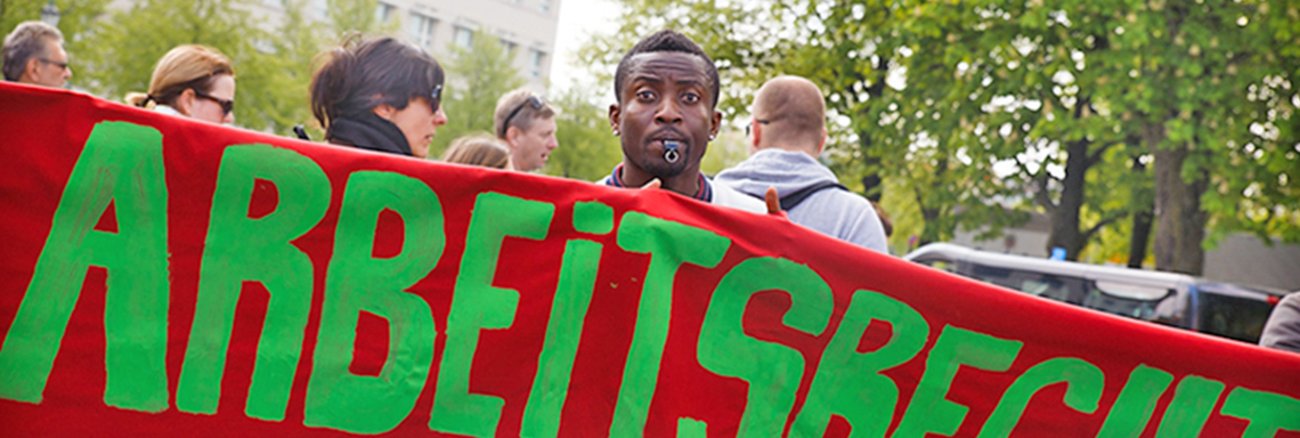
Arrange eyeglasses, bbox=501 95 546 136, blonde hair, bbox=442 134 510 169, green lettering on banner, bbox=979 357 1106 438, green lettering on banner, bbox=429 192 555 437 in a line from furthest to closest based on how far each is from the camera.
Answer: eyeglasses, bbox=501 95 546 136
blonde hair, bbox=442 134 510 169
green lettering on banner, bbox=979 357 1106 438
green lettering on banner, bbox=429 192 555 437

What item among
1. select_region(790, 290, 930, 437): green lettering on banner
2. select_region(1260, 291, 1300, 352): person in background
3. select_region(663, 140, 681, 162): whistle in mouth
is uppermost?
select_region(663, 140, 681, 162): whistle in mouth

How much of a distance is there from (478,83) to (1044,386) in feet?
143

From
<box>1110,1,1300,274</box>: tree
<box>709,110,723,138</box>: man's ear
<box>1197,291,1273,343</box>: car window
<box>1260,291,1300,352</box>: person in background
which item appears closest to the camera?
<box>709,110,723,138</box>: man's ear

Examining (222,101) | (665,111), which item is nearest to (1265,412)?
(665,111)

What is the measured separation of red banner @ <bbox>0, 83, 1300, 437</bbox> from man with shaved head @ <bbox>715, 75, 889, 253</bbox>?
0.80 meters

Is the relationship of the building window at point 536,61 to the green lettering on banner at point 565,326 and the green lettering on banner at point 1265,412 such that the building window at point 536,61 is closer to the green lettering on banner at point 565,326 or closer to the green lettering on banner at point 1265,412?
the green lettering on banner at point 1265,412

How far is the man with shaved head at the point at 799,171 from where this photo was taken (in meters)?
4.34

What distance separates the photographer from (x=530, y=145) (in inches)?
258

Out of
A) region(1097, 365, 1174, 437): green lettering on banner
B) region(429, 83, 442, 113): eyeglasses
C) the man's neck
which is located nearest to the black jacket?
region(429, 83, 442, 113): eyeglasses

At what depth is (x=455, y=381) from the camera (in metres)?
3.25

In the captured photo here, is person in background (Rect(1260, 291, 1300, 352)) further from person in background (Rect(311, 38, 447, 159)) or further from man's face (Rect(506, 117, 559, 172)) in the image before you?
man's face (Rect(506, 117, 559, 172))

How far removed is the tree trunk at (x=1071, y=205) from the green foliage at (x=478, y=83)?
22.0 metres

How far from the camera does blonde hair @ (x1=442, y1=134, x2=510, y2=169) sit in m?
5.59

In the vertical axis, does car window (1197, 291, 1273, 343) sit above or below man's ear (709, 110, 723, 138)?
below
